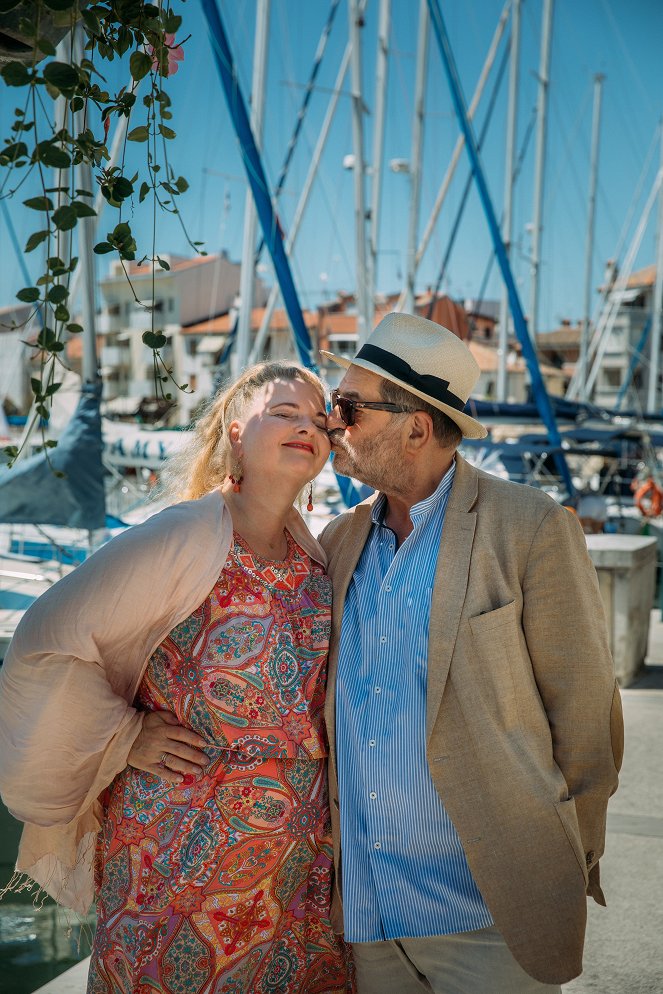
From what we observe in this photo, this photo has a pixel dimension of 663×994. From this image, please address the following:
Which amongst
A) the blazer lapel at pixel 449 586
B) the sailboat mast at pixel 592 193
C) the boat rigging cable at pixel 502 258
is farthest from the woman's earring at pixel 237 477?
the sailboat mast at pixel 592 193

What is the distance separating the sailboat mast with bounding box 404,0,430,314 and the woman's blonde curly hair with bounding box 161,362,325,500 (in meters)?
12.6

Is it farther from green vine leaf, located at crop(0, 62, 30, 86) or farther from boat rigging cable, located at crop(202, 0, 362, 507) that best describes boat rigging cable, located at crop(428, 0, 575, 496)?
green vine leaf, located at crop(0, 62, 30, 86)

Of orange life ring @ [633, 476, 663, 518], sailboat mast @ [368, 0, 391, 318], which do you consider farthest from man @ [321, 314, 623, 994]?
orange life ring @ [633, 476, 663, 518]

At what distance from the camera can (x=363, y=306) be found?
39.3 ft

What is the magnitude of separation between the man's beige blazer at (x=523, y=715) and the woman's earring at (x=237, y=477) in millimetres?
488

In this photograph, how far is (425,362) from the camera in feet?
8.40

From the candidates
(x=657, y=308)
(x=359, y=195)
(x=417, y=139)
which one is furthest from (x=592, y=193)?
(x=359, y=195)

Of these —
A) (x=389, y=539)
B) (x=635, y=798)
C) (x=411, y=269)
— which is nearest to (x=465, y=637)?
(x=389, y=539)

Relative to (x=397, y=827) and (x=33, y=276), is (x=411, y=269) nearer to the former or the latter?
(x=33, y=276)

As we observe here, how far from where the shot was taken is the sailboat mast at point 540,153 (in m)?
Result: 22.2

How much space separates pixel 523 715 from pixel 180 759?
78 centimetres

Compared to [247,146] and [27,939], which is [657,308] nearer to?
[247,146]

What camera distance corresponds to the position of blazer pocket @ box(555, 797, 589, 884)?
2.21 m

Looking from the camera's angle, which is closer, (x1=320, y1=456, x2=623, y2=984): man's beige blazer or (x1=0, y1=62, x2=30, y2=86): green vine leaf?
(x1=0, y1=62, x2=30, y2=86): green vine leaf
